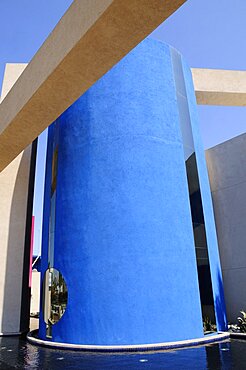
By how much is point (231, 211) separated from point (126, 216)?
6153 mm

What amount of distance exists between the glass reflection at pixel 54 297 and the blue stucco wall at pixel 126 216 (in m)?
0.26

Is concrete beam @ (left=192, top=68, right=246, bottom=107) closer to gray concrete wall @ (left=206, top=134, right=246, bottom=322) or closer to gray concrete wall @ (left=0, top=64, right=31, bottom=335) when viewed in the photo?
gray concrete wall @ (left=206, top=134, right=246, bottom=322)

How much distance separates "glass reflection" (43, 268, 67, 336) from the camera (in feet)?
30.6

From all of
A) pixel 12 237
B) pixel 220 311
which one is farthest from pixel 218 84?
pixel 12 237

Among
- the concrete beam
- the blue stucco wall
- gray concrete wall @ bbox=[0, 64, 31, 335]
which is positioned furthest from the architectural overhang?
the concrete beam

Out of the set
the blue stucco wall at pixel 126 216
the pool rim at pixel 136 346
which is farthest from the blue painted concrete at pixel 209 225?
the pool rim at pixel 136 346

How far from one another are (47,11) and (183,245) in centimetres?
734

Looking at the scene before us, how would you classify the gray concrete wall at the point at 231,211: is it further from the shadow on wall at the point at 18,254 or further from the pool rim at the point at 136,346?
the shadow on wall at the point at 18,254

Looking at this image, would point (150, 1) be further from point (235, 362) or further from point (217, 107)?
point (217, 107)

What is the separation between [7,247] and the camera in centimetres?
1327

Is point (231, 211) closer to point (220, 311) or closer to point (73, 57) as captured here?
point (220, 311)

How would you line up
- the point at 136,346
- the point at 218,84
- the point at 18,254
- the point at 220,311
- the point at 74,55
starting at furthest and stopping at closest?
the point at 218,84 < the point at 18,254 < the point at 220,311 < the point at 136,346 < the point at 74,55

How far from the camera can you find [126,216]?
912 cm

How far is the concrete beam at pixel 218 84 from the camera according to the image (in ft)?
→ 48.6
